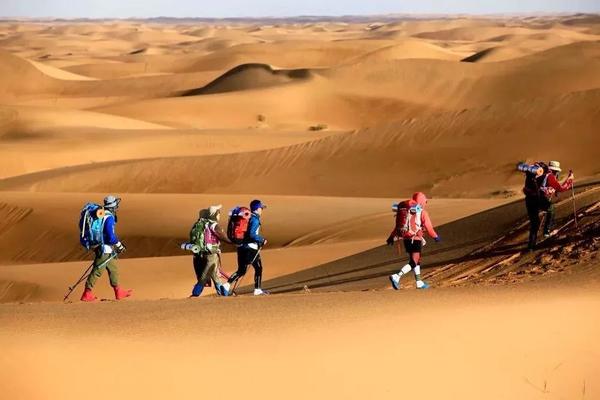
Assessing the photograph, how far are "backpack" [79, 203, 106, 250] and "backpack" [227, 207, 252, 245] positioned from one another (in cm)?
133

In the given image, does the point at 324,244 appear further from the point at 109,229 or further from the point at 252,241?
→ the point at 109,229

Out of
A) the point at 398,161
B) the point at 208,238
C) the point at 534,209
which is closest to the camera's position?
the point at 208,238

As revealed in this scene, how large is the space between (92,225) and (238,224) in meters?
1.49

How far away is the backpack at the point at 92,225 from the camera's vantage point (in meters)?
11.0

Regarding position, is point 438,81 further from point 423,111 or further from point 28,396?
point 28,396

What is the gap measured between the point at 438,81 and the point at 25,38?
9977 cm

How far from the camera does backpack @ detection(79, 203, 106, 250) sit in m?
11.0

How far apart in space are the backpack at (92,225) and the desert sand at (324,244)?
0.76m

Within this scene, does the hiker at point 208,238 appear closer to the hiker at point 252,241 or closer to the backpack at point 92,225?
the hiker at point 252,241

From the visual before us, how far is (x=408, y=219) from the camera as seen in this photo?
11078 mm

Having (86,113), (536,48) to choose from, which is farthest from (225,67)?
(86,113)

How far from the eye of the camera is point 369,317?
320 inches

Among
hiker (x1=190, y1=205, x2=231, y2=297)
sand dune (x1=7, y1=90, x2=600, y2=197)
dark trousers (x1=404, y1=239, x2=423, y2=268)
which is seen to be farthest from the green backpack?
sand dune (x1=7, y1=90, x2=600, y2=197)

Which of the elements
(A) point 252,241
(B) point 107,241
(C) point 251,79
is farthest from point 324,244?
(C) point 251,79
